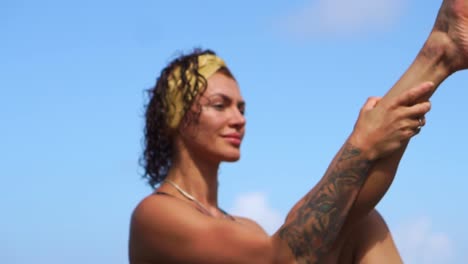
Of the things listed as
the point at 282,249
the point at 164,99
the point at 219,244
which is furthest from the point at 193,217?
the point at 164,99

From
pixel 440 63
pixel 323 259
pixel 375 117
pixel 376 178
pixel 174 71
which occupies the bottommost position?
pixel 323 259

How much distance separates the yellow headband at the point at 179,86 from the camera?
5.45 metres

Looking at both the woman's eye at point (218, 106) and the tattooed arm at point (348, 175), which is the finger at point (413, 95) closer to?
the tattooed arm at point (348, 175)

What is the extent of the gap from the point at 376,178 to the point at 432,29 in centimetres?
105

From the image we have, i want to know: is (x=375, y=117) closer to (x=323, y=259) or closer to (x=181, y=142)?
(x=323, y=259)

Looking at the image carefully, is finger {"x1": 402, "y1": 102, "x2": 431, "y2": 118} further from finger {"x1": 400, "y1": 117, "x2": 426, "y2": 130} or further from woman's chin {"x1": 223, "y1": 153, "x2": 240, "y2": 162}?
woman's chin {"x1": 223, "y1": 153, "x2": 240, "y2": 162}

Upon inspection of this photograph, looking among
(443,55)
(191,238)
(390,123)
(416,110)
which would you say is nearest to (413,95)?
(416,110)

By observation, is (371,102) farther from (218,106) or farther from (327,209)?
(218,106)

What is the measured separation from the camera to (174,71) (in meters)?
5.68

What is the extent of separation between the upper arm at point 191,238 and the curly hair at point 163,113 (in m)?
0.59

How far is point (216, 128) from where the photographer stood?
535cm

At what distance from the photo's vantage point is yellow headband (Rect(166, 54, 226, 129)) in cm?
545

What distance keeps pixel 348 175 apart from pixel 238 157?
976 mm

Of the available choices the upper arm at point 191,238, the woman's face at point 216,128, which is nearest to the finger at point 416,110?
the upper arm at point 191,238
